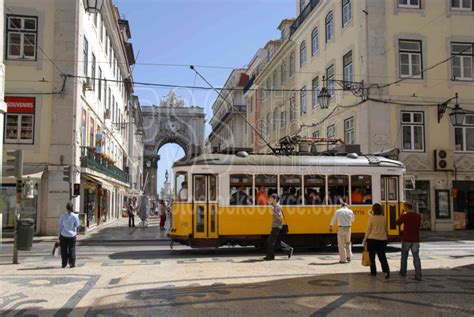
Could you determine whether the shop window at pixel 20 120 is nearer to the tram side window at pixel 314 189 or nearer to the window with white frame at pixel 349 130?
the tram side window at pixel 314 189

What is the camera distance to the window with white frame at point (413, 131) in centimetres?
2484

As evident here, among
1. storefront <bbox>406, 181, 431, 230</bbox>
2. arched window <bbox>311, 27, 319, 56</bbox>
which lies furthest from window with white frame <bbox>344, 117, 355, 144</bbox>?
arched window <bbox>311, 27, 319, 56</bbox>

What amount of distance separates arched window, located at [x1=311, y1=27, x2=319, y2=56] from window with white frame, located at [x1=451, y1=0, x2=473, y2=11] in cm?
830

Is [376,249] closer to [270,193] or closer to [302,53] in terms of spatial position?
[270,193]

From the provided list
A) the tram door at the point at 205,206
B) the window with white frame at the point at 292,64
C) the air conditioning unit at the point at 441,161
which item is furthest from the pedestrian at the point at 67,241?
the window with white frame at the point at 292,64

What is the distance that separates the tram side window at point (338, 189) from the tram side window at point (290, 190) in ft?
3.29

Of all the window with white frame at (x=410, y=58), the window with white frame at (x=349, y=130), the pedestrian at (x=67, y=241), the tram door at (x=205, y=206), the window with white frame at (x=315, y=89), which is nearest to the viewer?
the pedestrian at (x=67, y=241)

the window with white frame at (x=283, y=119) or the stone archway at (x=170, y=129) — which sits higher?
the stone archway at (x=170, y=129)

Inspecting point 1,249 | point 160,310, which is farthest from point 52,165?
point 160,310

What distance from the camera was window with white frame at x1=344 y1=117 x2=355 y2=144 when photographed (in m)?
26.0

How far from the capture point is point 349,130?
26.6 m

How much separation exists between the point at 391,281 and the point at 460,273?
2.29 metres

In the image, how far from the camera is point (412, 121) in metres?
25.0

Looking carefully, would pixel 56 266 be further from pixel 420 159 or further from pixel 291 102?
pixel 291 102
